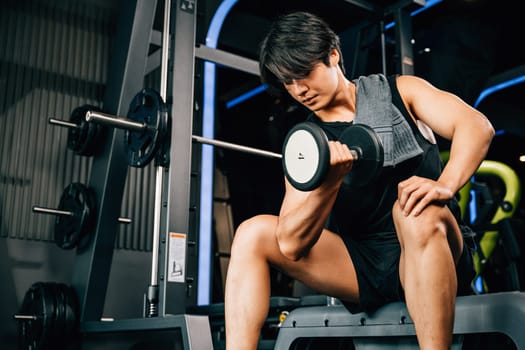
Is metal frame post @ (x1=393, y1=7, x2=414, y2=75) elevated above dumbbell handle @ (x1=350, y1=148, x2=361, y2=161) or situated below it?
above

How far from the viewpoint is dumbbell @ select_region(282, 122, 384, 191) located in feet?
3.51

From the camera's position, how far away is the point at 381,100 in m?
1.33

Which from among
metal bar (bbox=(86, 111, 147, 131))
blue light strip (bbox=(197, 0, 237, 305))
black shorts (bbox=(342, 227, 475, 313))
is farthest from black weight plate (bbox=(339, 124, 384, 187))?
blue light strip (bbox=(197, 0, 237, 305))

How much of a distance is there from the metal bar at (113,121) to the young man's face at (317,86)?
3.05 ft

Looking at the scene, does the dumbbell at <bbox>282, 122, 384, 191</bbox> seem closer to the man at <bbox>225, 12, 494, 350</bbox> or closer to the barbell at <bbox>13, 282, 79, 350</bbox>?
A: the man at <bbox>225, 12, 494, 350</bbox>

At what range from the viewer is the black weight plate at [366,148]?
3.62ft

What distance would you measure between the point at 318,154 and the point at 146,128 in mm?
1229

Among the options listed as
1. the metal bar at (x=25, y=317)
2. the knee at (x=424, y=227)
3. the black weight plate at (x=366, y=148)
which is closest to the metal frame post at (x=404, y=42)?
the black weight plate at (x=366, y=148)

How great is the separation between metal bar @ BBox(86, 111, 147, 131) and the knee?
53.6 inches

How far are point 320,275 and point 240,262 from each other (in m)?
0.18

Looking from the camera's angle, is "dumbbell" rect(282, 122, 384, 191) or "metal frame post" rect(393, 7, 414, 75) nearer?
"dumbbell" rect(282, 122, 384, 191)

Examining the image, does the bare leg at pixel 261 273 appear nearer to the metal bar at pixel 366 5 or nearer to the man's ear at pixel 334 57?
the man's ear at pixel 334 57

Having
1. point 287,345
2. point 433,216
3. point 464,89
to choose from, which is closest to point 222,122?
point 464,89

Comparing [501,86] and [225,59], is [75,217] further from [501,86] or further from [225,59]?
[501,86]
